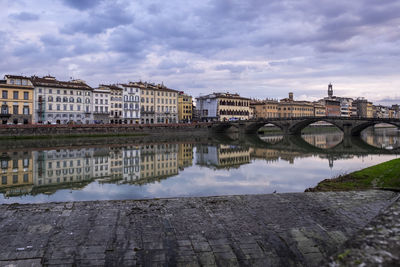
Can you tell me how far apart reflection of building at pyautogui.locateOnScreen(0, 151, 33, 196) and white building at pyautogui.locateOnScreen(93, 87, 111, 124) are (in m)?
42.9

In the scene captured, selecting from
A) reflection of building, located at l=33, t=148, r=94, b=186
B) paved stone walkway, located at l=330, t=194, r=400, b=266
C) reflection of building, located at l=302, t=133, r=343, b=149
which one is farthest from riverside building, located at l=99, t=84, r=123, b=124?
paved stone walkway, located at l=330, t=194, r=400, b=266

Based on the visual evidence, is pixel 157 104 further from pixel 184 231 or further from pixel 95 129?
pixel 184 231

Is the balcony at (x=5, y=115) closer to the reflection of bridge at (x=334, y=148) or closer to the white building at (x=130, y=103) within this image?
the white building at (x=130, y=103)

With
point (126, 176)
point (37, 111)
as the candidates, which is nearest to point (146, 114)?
point (37, 111)

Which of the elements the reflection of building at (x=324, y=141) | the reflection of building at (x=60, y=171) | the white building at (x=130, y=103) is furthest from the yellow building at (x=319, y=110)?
the reflection of building at (x=60, y=171)

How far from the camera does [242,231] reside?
708 cm

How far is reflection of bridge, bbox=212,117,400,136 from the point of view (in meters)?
58.4

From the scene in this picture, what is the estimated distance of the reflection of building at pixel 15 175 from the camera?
1508 centimetres

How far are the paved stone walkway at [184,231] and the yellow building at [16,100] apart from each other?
5592 cm

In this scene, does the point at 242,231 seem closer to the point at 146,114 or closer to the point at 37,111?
the point at 37,111

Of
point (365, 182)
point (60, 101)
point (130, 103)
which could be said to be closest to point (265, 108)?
point (130, 103)

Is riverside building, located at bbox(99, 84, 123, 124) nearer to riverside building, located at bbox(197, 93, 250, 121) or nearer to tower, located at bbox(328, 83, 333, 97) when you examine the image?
riverside building, located at bbox(197, 93, 250, 121)

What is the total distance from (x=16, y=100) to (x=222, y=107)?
5346 cm

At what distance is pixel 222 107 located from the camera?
3593 inches
